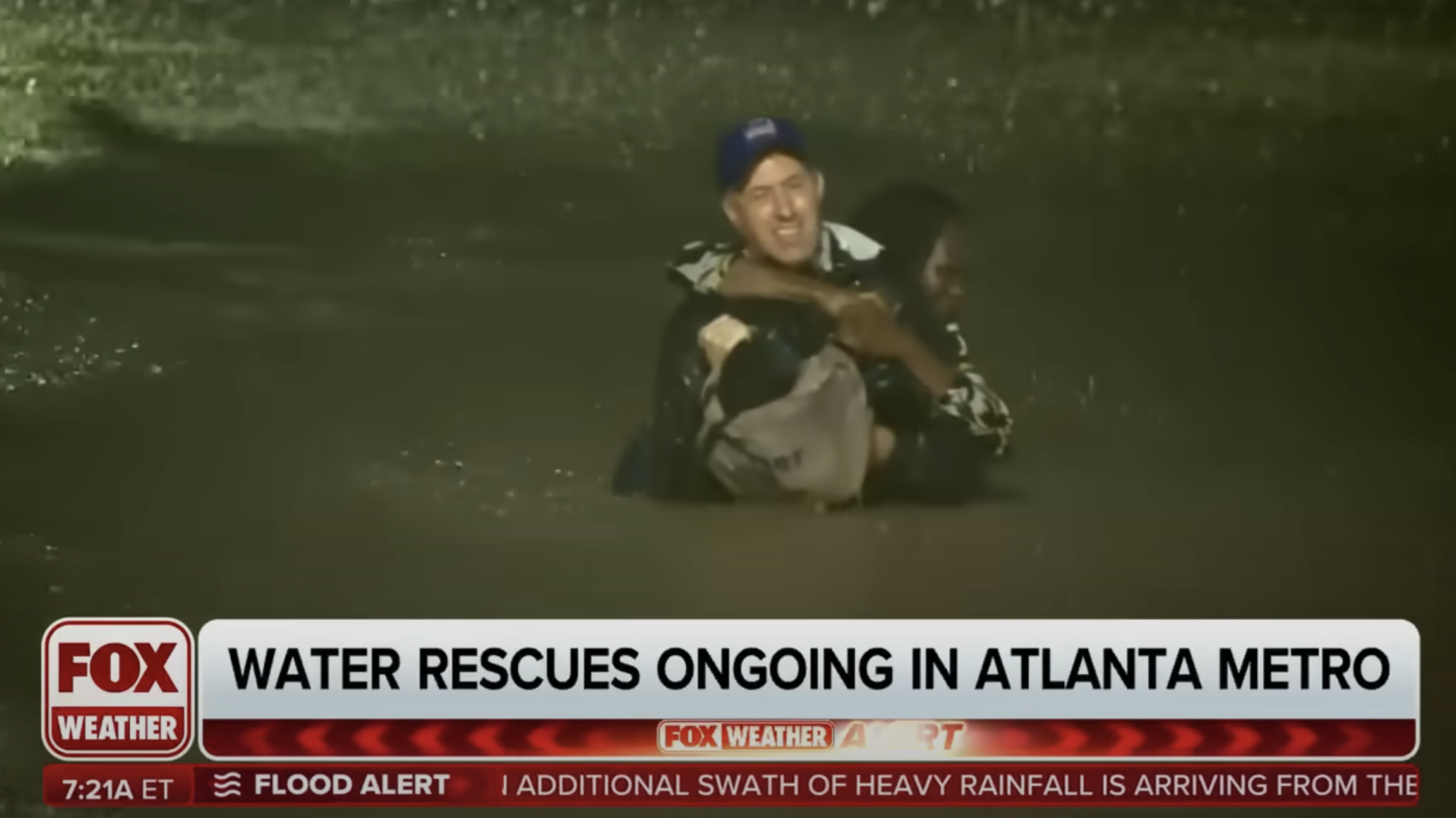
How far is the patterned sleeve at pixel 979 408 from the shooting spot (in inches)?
68.9

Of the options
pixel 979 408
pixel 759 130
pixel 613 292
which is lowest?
pixel 979 408

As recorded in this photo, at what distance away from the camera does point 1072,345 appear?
1756 mm

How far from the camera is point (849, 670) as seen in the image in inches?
68.3

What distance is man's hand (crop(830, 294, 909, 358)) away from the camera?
1.75 metres

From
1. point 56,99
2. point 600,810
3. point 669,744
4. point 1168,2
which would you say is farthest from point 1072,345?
point 56,99

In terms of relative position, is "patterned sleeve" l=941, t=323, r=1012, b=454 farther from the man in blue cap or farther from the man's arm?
the man's arm

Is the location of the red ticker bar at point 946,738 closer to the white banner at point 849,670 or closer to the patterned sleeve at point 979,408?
the white banner at point 849,670

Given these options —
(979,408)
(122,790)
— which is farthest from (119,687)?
(979,408)

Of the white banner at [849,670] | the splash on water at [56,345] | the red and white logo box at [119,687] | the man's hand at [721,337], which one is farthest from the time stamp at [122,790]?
the man's hand at [721,337]

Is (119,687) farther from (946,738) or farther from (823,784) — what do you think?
(946,738)

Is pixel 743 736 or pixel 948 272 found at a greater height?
pixel 948 272

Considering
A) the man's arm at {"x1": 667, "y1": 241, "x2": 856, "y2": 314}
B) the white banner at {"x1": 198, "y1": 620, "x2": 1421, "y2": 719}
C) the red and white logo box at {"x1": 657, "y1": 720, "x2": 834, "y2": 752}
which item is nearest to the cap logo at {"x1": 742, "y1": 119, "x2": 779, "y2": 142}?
the man's arm at {"x1": 667, "y1": 241, "x2": 856, "y2": 314}

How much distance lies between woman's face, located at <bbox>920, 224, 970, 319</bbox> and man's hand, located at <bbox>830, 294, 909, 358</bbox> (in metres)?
0.06

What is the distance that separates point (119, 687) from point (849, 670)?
938mm
